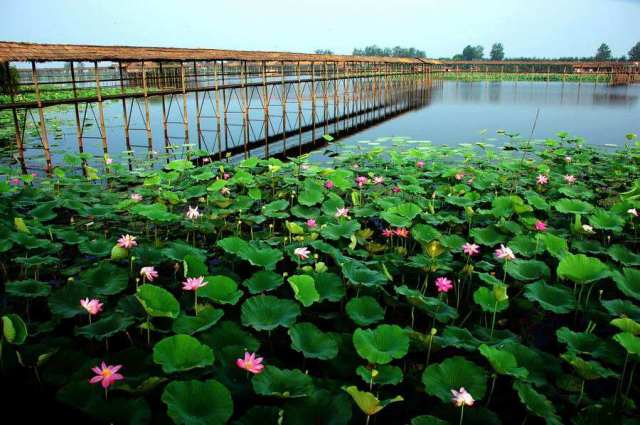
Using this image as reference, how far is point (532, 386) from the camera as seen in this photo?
2037 millimetres

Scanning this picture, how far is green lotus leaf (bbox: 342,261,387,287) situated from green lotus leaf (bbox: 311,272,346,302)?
63 mm

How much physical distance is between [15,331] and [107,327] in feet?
1.12

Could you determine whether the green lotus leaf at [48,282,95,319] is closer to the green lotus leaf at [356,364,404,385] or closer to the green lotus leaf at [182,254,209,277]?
the green lotus leaf at [182,254,209,277]

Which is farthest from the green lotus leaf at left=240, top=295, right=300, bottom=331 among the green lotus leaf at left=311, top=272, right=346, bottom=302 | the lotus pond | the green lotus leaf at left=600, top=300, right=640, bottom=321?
the green lotus leaf at left=600, top=300, right=640, bottom=321

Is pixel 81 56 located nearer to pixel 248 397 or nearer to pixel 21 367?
pixel 21 367

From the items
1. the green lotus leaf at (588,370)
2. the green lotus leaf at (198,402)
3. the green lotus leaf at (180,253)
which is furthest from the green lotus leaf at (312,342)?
the green lotus leaf at (588,370)

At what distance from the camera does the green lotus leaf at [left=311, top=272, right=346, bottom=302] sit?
8.06 feet

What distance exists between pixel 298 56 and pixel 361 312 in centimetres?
1460

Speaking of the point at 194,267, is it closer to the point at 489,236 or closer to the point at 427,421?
the point at 427,421

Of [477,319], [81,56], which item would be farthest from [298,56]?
[477,319]

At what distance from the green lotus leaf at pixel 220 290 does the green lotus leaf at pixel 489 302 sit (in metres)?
1.21

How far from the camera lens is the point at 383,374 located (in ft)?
6.21

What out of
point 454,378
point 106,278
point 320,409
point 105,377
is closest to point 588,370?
point 454,378

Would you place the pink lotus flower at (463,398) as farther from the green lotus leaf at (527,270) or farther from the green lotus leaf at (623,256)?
the green lotus leaf at (623,256)
